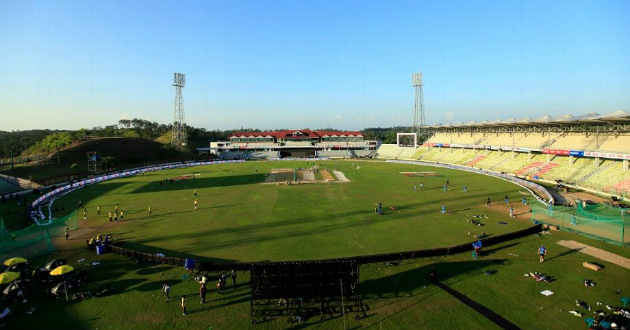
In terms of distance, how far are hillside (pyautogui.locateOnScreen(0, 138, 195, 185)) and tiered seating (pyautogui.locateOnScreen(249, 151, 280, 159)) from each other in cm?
2034

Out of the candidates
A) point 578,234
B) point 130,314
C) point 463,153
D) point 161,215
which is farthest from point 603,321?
point 463,153

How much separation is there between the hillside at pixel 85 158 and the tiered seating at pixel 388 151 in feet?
216

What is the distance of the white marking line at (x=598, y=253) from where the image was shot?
21.0 meters

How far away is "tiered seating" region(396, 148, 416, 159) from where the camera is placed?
106594 millimetres

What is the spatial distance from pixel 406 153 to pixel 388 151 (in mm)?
9225

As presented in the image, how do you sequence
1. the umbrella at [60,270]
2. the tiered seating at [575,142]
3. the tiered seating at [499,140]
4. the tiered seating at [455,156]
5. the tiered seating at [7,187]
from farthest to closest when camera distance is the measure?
the tiered seating at [455,156] < the tiered seating at [499,140] < the tiered seating at [575,142] < the tiered seating at [7,187] < the umbrella at [60,270]

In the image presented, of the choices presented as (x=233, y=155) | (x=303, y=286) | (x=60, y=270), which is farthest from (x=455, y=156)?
(x=60, y=270)

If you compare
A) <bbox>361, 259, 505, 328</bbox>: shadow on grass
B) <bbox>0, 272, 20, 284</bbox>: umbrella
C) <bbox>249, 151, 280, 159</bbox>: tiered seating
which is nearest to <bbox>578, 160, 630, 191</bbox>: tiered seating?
<bbox>361, 259, 505, 328</bbox>: shadow on grass

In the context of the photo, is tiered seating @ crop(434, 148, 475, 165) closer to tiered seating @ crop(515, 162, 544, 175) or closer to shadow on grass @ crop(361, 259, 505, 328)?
tiered seating @ crop(515, 162, 544, 175)

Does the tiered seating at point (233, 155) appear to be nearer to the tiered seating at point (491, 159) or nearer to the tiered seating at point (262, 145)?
the tiered seating at point (262, 145)

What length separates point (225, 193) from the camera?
47594 millimetres

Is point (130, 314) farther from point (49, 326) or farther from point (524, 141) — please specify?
point (524, 141)

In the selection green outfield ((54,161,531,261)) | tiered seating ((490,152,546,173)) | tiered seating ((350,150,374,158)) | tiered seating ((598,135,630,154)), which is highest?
tiered seating ((598,135,630,154))

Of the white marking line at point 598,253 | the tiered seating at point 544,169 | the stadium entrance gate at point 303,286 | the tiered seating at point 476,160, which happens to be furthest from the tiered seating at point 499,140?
the stadium entrance gate at point 303,286
